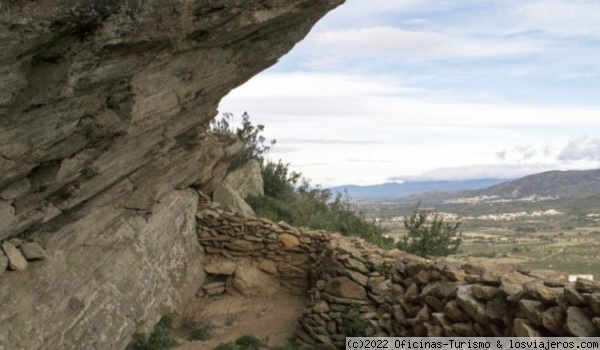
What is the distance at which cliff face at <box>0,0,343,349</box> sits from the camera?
5.50m

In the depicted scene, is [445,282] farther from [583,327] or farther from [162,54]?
[162,54]

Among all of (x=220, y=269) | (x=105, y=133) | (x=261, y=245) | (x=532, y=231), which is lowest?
(x=532, y=231)

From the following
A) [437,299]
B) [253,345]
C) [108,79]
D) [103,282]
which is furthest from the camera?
[253,345]

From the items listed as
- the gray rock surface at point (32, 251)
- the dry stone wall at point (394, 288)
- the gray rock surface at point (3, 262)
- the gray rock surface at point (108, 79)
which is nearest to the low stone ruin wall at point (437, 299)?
the dry stone wall at point (394, 288)

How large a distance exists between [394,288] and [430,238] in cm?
579

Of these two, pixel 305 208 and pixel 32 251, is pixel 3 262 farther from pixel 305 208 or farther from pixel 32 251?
pixel 305 208

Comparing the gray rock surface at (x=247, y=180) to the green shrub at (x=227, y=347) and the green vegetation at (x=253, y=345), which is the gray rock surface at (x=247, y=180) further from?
the green shrub at (x=227, y=347)

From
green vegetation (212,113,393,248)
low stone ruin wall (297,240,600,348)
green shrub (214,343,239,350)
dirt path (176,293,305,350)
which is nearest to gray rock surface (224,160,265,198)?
green vegetation (212,113,393,248)

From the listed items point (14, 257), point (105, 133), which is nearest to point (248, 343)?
point (14, 257)

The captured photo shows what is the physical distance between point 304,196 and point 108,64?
14562 mm

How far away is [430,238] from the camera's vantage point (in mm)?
14055

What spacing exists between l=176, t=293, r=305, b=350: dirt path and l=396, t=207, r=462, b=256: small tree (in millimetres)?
4225

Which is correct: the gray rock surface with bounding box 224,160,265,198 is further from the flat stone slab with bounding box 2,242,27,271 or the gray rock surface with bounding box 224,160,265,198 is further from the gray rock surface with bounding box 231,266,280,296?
the flat stone slab with bounding box 2,242,27,271

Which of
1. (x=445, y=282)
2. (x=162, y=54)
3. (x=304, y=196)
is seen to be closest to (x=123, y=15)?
(x=162, y=54)
